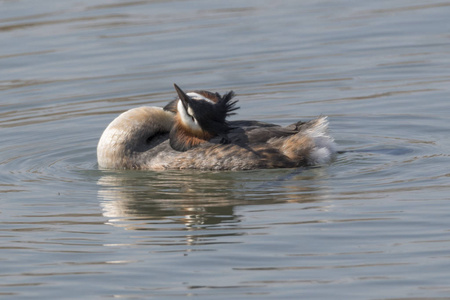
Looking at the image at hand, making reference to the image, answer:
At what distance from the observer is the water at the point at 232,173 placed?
23.8ft

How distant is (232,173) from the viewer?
10.3m

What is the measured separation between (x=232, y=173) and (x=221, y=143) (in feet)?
1.14

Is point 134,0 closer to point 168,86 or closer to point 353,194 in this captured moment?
point 168,86

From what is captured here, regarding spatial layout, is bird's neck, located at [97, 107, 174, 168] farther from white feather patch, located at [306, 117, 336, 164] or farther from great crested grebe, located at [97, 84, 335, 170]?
white feather patch, located at [306, 117, 336, 164]

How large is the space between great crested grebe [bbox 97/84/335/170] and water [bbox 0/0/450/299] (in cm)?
17

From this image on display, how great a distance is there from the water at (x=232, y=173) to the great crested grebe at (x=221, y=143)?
0.17 metres

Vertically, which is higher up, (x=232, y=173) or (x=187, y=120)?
(x=187, y=120)

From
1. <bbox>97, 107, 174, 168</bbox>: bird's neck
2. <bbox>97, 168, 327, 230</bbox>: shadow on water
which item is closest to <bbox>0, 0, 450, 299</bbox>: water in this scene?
<bbox>97, 168, 327, 230</bbox>: shadow on water

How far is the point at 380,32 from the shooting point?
53.8 ft

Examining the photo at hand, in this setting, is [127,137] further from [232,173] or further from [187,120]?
[232,173]

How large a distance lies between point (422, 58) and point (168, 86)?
3.93 meters

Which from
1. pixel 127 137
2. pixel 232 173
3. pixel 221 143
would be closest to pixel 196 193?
pixel 232 173

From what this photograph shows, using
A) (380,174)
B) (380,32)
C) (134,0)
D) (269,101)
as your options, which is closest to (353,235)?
(380,174)

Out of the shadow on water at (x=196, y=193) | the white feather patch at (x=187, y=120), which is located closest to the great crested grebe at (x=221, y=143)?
the white feather patch at (x=187, y=120)
